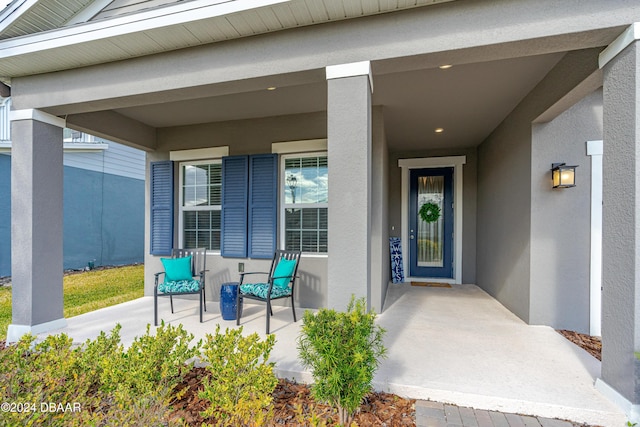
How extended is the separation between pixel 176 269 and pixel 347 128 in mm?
3102

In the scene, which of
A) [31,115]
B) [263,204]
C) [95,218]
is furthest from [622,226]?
[95,218]

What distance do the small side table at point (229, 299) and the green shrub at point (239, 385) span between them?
5.78 feet

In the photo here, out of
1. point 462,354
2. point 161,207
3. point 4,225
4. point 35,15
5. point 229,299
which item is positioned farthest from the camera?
point 4,225

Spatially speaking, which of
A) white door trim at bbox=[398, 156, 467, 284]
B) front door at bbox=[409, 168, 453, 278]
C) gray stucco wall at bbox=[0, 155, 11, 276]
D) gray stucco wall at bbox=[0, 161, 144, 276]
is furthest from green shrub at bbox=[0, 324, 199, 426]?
gray stucco wall at bbox=[0, 161, 144, 276]

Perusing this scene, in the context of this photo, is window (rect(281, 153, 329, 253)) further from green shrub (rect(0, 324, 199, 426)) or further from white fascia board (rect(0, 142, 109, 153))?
white fascia board (rect(0, 142, 109, 153))

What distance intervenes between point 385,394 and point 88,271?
8.61 metres

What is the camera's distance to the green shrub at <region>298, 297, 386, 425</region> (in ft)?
5.73

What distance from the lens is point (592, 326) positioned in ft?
11.0

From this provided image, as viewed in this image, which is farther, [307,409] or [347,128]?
[347,128]

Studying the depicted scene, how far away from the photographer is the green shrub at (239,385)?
1.63 m

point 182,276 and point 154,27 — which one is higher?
point 154,27

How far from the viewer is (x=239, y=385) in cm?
175

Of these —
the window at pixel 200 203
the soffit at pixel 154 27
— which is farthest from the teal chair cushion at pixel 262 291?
the soffit at pixel 154 27

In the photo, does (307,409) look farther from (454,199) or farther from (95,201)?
(95,201)
